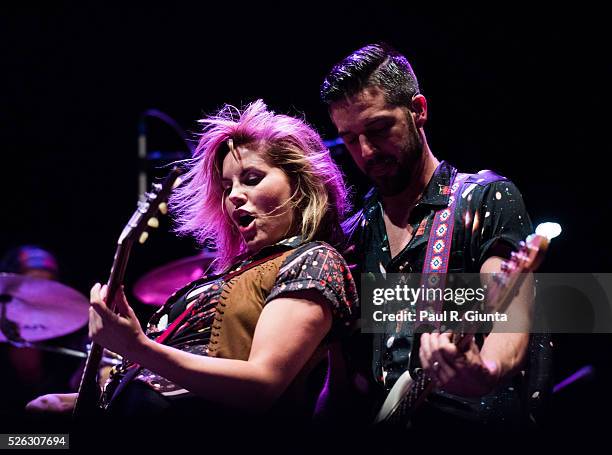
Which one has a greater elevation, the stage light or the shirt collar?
the shirt collar

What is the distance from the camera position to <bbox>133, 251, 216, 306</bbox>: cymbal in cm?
465

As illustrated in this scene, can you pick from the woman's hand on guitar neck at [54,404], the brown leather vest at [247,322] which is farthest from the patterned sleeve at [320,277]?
the woman's hand on guitar neck at [54,404]

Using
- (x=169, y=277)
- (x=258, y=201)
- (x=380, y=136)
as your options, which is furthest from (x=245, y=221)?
(x=169, y=277)

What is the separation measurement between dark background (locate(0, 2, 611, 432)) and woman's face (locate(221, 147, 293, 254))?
1.64 feet

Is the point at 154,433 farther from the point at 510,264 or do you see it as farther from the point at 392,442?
the point at 510,264

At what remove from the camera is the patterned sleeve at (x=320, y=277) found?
2305 millimetres

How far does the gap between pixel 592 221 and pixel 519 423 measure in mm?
2168

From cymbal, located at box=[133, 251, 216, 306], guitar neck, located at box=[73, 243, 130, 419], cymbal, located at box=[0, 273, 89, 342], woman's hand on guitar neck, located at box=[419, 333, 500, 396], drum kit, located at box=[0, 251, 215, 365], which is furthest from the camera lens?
cymbal, located at box=[0, 273, 89, 342]

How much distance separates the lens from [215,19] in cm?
539

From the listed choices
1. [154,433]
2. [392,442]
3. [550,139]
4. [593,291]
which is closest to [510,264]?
[392,442]

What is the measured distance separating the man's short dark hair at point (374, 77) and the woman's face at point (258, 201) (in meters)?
0.45

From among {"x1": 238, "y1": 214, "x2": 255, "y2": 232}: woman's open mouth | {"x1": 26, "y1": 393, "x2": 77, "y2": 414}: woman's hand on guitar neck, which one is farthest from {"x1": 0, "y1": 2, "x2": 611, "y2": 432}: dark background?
{"x1": 26, "y1": 393, "x2": 77, "y2": 414}: woman's hand on guitar neck

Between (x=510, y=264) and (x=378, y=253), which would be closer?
(x=510, y=264)

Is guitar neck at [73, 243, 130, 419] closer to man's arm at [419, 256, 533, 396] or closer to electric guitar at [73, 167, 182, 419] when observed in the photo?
electric guitar at [73, 167, 182, 419]
